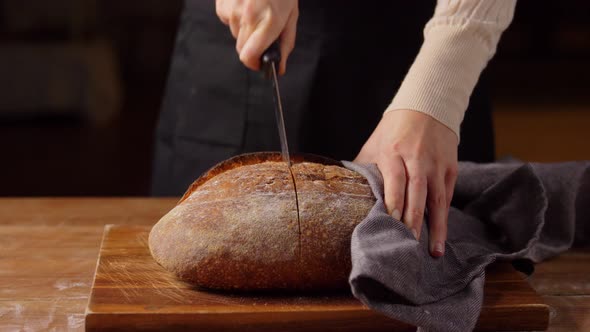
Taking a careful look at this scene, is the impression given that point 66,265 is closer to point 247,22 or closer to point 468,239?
point 247,22

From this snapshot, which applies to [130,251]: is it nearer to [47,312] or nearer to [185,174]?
[47,312]

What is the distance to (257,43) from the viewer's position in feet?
4.21

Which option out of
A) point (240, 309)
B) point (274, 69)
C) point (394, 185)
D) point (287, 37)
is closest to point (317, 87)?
point (287, 37)

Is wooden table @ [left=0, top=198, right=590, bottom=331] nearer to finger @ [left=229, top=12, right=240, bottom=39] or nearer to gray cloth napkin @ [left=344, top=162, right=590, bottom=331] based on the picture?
gray cloth napkin @ [left=344, top=162, right=590, bottom=331]

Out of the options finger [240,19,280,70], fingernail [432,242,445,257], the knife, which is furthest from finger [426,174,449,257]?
finger [240,19,280,70]

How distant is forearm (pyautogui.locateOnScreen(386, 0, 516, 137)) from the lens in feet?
4.06

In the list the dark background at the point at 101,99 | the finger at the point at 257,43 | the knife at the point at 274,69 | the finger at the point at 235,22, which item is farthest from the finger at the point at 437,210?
the dark background at the point at 101,99

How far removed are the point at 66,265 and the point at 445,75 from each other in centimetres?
63

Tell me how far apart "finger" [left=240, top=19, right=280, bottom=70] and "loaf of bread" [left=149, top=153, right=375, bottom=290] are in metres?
0.20

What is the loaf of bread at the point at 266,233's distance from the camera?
1.09 meters

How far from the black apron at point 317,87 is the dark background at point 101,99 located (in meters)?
2.18

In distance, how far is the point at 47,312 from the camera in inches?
43.9

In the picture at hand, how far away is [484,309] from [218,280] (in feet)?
1.11

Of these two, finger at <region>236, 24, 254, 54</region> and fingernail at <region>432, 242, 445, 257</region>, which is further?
finger at <region>236, 24, 254, 54</region>
